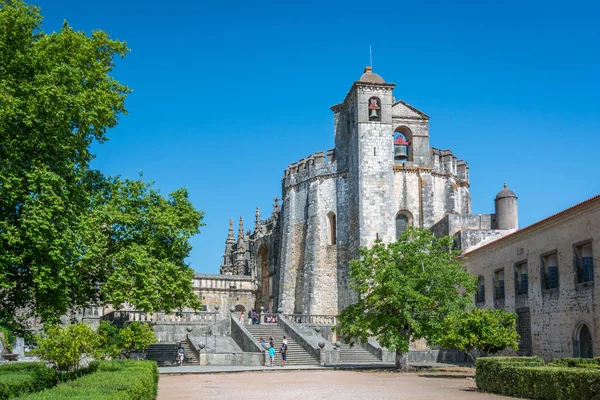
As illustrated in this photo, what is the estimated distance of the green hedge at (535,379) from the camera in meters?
14.4

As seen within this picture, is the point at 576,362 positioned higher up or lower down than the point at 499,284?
lower down

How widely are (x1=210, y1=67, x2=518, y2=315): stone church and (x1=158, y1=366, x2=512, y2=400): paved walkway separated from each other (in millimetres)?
18400

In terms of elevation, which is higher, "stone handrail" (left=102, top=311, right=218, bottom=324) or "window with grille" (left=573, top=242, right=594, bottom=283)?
"window with grille" (left=573, top=242, right=594, bottom=283)

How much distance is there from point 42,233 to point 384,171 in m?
30.3

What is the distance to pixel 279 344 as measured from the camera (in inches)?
1494

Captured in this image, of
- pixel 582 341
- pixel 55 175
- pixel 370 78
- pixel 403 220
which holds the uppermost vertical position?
pixel 370 78

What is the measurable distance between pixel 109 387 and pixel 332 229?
1485 inches

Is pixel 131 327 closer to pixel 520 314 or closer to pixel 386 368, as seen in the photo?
pixel 386 368

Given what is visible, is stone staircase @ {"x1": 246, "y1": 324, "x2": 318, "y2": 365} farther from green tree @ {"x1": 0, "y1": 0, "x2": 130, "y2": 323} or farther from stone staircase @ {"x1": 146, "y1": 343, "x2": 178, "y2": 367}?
green tree @ {"x1": 0, "y1": 0, "x2": 130, "y2": 323}

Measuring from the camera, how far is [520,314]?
29.5 m

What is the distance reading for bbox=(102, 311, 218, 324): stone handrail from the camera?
37.4 meters

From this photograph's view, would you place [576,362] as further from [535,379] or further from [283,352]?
[283,352]

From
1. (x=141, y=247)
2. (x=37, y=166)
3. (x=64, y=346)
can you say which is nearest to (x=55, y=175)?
(x=37, y=166)

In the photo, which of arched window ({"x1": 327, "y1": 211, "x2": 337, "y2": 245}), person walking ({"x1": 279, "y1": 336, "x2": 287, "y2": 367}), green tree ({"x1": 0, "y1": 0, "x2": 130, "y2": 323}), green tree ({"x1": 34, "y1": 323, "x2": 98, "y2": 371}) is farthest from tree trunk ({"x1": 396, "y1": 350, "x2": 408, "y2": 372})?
arched window ({"x1": 327, "y1": 211, "x2": 337, "y2": 245})
